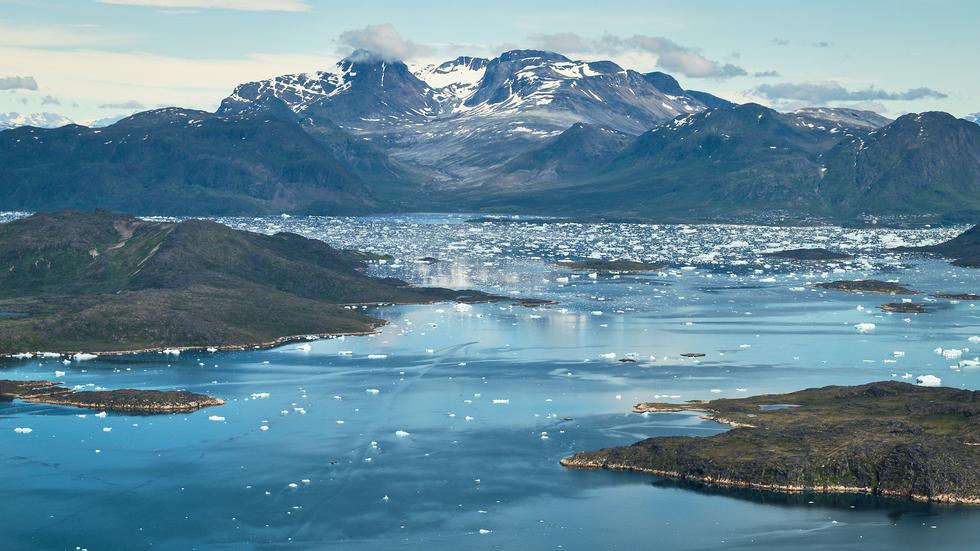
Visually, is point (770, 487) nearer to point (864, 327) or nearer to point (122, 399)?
point (122, 399)

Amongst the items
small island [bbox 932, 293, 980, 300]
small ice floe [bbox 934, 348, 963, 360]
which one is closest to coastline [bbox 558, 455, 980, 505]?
small ice floe [bbox 934, 348, 963, 360]

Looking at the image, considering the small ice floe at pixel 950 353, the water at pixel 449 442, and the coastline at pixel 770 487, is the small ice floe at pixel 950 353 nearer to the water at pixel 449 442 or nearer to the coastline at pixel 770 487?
the water at pixel 449 442

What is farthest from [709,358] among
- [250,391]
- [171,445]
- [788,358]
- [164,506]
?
[164,506]

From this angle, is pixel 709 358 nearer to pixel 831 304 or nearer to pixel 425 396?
pixel 425 396

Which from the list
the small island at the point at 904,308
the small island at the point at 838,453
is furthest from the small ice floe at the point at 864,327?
the small island at the point at 838,453

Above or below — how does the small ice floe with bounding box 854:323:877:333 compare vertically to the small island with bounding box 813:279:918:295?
below

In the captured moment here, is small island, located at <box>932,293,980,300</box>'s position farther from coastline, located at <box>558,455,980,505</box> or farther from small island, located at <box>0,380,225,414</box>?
small island, located at <box>0,380,225,414</box>
